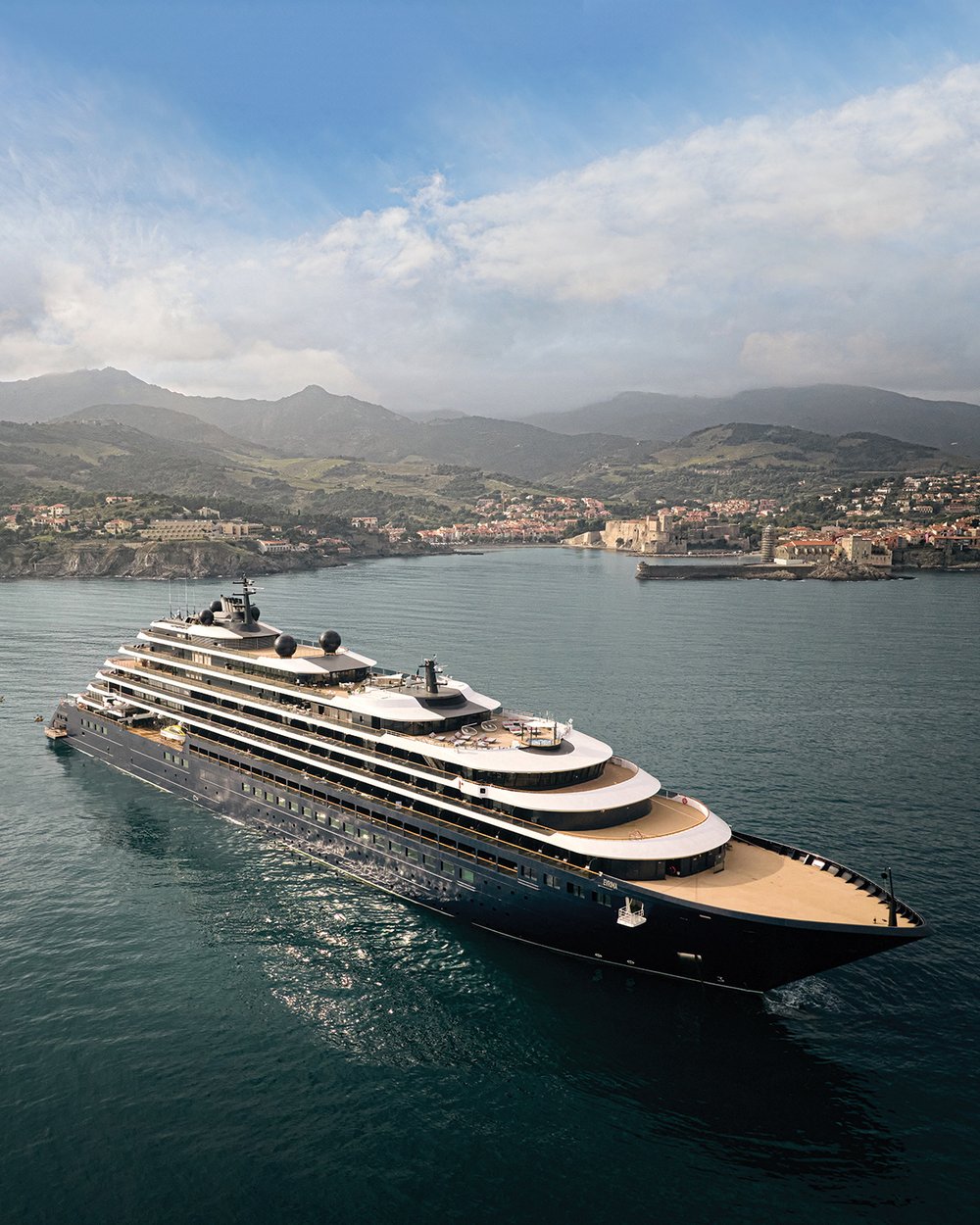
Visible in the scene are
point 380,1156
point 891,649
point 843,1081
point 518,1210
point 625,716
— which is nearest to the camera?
point 518,1210

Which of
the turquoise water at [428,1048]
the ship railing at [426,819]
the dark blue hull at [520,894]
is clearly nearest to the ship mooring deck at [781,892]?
the dark blue hull at [520,894]

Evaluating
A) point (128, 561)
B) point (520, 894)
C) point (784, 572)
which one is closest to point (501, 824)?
point (520, 894)

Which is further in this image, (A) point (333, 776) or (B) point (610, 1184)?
(A) point (333, 776)

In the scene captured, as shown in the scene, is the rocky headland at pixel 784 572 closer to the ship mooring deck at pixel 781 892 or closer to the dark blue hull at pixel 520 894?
the dark blue hull at pixel 520 894

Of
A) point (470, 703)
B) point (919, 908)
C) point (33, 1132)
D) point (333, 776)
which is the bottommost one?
point (33, 1132)

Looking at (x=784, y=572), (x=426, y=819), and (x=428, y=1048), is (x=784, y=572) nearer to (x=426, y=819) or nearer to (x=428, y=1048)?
(x=426, y=819)

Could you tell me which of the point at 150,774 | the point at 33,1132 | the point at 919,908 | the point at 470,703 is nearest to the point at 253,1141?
the point at 33,1132

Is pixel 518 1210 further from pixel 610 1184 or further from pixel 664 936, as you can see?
pixel 664 936
